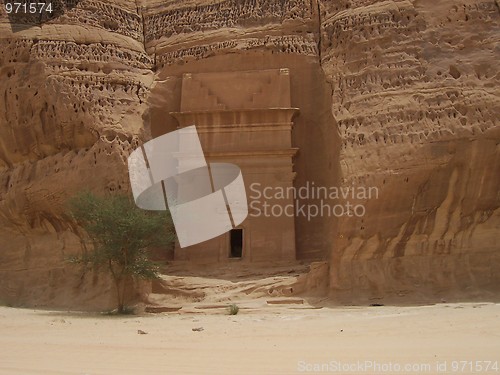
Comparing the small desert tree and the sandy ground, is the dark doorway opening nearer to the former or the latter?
the small desert tree

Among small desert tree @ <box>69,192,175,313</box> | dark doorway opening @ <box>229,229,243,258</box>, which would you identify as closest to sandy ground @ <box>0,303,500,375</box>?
small desert tree @ <box>69,192,175,313</box>

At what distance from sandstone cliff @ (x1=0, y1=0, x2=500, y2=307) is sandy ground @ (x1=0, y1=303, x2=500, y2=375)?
265cm

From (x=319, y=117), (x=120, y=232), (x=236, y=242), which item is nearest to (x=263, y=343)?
(x=120, y=232)

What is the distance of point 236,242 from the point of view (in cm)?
1870

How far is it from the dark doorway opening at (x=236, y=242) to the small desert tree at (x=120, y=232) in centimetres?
323

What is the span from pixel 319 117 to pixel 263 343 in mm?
11805

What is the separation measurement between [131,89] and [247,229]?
5857mm

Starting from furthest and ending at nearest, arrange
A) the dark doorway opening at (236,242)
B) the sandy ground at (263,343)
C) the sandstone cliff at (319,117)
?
the dark doorway opening at (236,242) → the sandstone cliff at (319,117) → the sandy ground at (263,343)

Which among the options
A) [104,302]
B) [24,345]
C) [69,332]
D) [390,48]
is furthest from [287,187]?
[24,345]

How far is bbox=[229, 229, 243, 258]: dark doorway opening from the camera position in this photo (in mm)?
18462

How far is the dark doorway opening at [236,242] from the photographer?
1846 cm

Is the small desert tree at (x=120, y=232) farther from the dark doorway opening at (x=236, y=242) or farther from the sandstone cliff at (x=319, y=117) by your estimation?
the dark doorway opening at (x=236, y=242)

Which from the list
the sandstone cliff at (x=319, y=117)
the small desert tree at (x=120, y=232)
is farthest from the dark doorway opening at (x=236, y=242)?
the small desert tree at (x=120, y=232)

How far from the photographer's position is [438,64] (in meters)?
15.9
